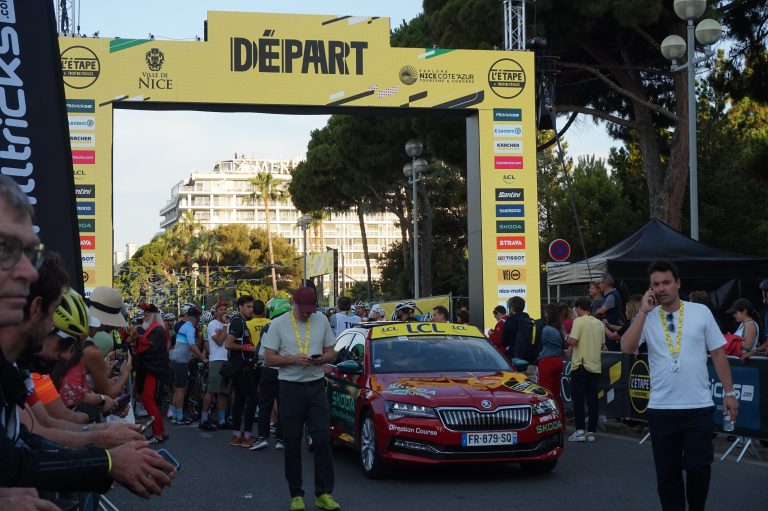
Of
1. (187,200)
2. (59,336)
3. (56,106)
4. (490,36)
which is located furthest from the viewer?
(187,200)

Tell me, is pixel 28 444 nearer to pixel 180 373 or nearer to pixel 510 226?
pixel 180 373

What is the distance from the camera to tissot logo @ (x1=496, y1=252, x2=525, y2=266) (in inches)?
907

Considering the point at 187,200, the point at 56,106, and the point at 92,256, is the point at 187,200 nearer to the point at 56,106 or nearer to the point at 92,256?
the point at 92,256

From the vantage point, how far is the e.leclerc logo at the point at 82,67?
21859 millimetres

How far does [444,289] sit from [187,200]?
146 m

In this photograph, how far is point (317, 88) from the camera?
73.4ft

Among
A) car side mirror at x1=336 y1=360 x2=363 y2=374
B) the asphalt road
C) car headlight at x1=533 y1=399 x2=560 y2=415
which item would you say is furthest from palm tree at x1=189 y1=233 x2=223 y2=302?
car headlight at x1=533 y1=399 x2=560 y2=415

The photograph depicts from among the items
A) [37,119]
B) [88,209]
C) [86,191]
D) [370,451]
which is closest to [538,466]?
[370,451]

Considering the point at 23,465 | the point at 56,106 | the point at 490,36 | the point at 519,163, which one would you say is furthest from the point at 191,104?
the point at 23,465

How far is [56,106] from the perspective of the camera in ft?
22.6

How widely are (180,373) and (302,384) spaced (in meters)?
7.88

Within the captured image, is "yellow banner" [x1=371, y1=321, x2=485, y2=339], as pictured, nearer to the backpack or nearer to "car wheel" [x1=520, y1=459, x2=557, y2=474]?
"car wheel" [x1=520, y1=459, x2=557, y2=474]

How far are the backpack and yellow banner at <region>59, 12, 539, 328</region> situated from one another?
8.10 meters

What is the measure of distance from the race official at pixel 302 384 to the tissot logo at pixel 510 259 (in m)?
14.0
